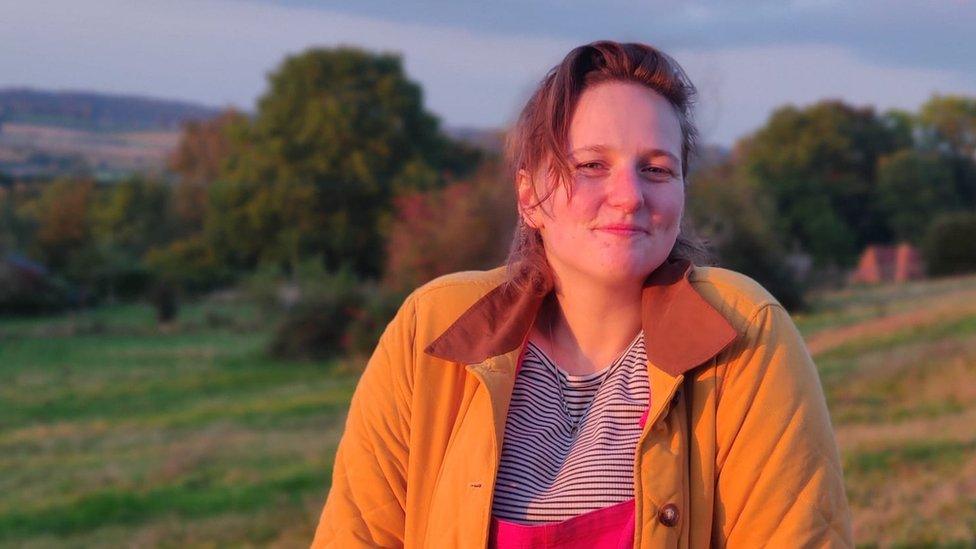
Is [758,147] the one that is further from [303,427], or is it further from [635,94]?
[635,94]

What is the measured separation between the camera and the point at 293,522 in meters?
7.70

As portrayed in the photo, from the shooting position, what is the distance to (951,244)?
97.5 feet

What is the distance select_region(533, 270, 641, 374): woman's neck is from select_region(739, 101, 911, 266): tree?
2777 centimetres

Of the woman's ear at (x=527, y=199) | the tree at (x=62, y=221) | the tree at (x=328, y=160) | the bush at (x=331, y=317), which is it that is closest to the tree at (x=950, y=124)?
the tree at (x=328, y=160)

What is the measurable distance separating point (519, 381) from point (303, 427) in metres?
11.8

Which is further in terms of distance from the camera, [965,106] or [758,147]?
[965,106]

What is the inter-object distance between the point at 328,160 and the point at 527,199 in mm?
31892

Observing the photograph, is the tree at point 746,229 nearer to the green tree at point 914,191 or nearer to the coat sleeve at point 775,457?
the green tree at point 914,191

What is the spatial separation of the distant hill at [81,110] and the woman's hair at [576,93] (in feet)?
63.5

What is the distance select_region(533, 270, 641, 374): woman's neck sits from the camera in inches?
84.4

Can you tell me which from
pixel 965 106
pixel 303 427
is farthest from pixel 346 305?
pixel 965 106

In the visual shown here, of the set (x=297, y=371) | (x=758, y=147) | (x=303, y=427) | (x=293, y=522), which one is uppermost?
(x=758, y=147)

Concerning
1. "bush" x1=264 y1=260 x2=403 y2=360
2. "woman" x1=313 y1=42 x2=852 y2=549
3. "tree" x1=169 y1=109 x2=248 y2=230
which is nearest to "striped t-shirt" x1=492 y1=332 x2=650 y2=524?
"woman" x1=313 y1=42 x2=852 y2=549

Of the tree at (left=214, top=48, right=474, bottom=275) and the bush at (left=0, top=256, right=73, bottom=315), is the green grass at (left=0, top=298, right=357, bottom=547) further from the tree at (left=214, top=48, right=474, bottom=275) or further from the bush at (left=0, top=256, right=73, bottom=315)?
the tree at (left=214, top=48, right=474, bottom=275)
